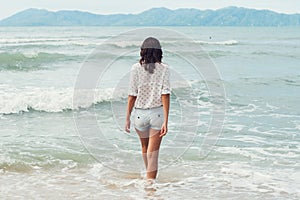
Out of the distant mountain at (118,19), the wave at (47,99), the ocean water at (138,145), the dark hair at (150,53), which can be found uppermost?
the distant mountain at (118,19)

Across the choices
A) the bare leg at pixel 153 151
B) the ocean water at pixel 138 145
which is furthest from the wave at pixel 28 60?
the bare leg at pixel 153 151

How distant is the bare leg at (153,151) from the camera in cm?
530

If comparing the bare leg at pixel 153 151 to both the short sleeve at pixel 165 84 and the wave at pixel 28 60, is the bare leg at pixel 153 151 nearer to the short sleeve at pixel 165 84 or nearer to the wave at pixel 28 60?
the short sleeve at pixel 165 84

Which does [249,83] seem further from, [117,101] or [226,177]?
[226,177]

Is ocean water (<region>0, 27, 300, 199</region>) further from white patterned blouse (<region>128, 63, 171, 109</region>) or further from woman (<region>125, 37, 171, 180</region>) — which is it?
white patterned blouse (<region>128, 63, 171, 109</region>)

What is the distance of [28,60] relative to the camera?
995 inches

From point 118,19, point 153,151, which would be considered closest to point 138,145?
point 153,151

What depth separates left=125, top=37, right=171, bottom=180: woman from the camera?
5.11 m

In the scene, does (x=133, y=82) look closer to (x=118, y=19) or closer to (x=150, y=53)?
(x=150, y=53)

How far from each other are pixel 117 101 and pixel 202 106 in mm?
2611

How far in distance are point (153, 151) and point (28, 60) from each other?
21.1 m

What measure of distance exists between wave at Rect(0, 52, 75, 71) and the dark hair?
17105 millimetres

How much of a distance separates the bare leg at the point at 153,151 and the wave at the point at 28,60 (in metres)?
16.7

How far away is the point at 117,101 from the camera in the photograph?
1335cm
